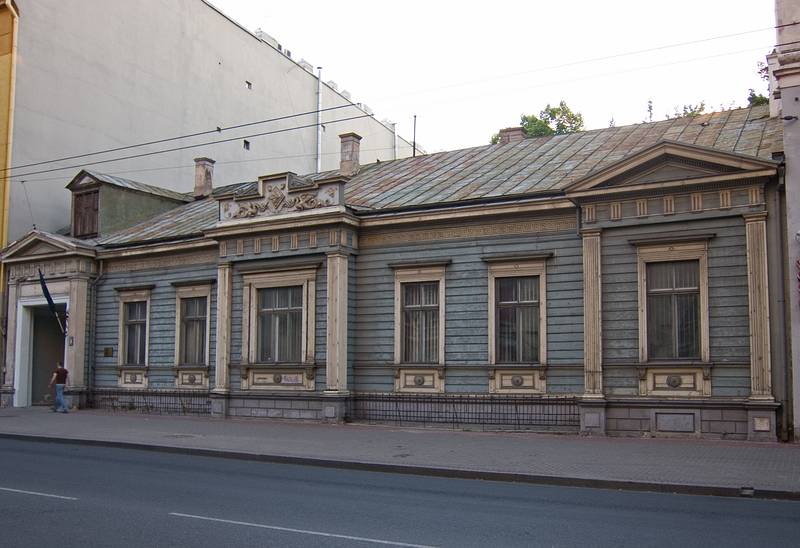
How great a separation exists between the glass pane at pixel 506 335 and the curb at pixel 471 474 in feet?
21.8

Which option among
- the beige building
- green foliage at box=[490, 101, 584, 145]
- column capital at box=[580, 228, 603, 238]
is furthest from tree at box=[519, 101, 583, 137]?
column capital at box=[580, 228, 603, 238]

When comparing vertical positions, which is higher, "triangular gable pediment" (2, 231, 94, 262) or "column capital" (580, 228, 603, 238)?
"triangular gable pediment" (2, 231, 94, 262)

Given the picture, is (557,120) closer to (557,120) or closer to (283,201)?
(557,120)

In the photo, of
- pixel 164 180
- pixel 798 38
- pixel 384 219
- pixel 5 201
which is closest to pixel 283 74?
pixel 164 180

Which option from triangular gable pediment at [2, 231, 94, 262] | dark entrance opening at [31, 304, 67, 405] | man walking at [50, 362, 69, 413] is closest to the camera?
→ man walking at [50, 362, 69, 413]

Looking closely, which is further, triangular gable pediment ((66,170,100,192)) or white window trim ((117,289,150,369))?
triangular gable pediment ((66,170,100,192))

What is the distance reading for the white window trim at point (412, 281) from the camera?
65.0 ft

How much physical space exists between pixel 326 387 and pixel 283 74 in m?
25.3

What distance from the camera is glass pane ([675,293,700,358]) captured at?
16.9 metres

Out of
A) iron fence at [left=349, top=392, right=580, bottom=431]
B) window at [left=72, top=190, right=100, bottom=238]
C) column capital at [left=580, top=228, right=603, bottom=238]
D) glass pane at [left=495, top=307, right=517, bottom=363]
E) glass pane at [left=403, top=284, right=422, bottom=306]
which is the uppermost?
window at [left=72, top=190, right=100, bottom=238]

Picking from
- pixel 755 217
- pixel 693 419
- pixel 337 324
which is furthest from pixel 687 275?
pixel 337 324

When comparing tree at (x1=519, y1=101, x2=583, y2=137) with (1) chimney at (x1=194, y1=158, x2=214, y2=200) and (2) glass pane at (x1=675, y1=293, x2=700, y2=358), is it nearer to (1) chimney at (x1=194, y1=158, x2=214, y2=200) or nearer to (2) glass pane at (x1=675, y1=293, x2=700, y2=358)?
(1) chimney at (x1=194, y1=158, x2=214, y2=200)

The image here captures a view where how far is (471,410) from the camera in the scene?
1917cm

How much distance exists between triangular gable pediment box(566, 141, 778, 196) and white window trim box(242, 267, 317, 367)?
7304 millimetres
